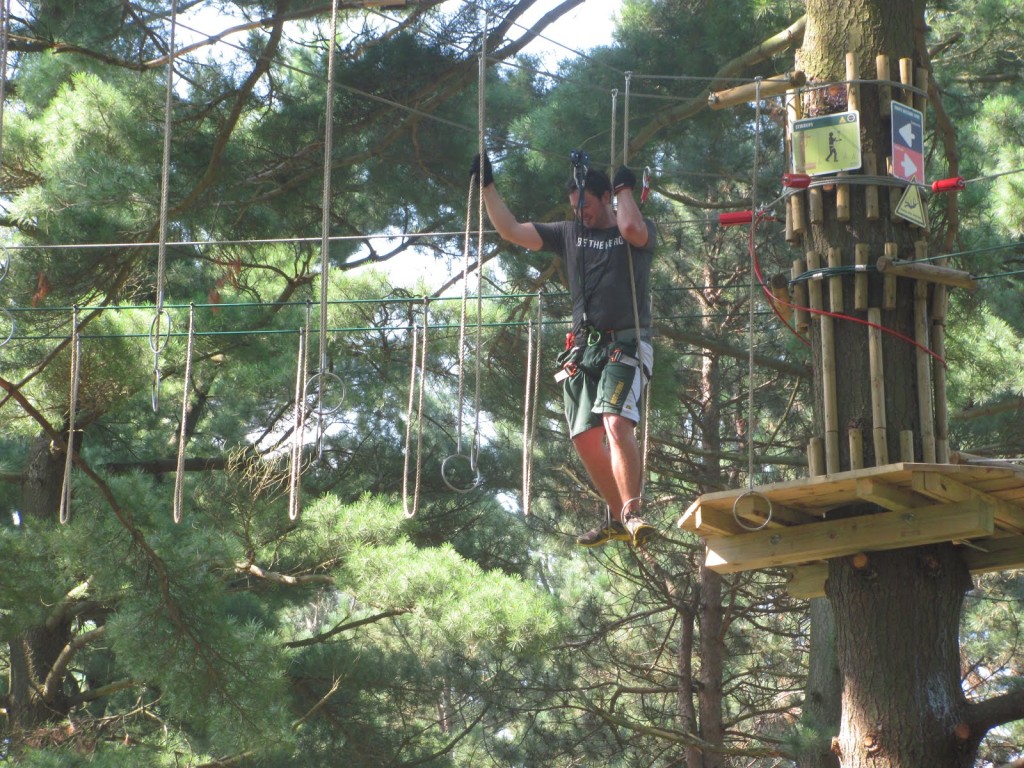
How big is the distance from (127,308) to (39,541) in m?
1.50

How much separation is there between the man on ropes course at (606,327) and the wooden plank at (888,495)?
2.64 ft

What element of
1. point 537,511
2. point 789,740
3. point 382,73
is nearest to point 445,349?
point 382,73

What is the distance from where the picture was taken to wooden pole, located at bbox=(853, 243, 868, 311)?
13.4 feet

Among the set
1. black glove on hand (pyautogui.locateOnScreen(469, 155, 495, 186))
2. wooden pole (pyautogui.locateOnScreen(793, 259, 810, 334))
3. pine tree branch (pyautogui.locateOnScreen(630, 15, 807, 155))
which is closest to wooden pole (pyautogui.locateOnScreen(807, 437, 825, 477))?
wooden pole (pyautogui.locateOnScreen(793, 259, 810, 334))

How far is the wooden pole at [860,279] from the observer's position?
410 cm

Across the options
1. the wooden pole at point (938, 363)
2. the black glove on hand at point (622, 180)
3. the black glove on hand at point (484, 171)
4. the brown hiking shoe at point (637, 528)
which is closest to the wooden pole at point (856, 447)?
the wooden pole at point (938, 363)

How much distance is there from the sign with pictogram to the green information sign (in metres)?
0.13

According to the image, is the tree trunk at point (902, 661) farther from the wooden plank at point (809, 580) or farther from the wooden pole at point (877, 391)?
the wooden plank at point (809, 580)

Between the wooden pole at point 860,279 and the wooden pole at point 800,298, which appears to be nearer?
the wooden pole at point 860,279

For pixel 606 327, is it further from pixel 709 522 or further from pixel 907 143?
pixel 907 143

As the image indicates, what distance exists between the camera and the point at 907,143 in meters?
4.24

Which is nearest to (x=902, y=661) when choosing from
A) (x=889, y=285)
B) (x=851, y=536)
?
(x=851, y=536)

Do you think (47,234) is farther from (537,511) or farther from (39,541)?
(537,511)

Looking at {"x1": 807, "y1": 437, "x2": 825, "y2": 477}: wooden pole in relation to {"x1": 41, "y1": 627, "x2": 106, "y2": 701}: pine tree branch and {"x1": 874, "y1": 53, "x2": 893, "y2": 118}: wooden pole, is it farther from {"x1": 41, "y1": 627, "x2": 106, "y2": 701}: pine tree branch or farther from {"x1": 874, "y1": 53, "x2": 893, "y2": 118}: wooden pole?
{"x1": 41, "y1": 627, "x2": 106, "y2": 701}: pine tree branch
